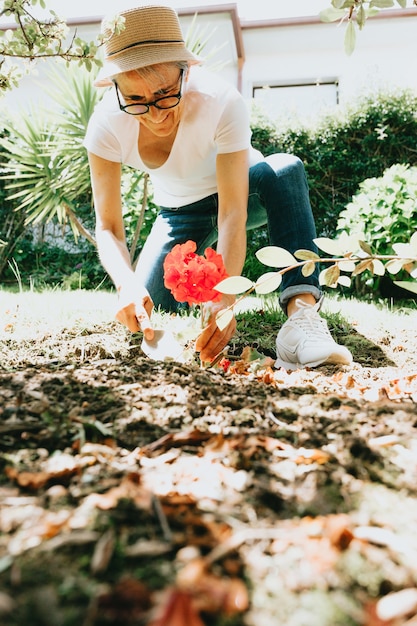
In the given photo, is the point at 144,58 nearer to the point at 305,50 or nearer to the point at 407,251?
the point at 407,251

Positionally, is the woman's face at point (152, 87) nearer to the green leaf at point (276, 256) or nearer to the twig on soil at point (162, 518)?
the green leaf at point (276, 256)

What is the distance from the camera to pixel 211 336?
1.76 meters

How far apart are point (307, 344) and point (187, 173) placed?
1.16m

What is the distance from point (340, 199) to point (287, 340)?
4.89 m

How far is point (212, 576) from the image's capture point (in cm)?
52

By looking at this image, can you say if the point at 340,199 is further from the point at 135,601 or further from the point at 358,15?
the point at 135,601

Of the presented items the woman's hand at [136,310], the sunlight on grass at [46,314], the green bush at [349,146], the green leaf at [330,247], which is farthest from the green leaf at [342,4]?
the green bush at [349,146]

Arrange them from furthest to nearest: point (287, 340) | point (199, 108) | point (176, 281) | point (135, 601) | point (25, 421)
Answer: point (199, 108) → point (287, 340) → point (176, 281) → point (25, 421) → point (135, 601)

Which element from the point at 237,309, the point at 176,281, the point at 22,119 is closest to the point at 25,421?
the point at 176,281

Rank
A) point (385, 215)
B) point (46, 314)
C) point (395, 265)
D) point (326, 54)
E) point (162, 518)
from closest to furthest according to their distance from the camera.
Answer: point (162, 518) → point (395, 265) → point (46, 314) → point (385, 215) → point (326, 54)

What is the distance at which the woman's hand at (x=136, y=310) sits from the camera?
1.77m

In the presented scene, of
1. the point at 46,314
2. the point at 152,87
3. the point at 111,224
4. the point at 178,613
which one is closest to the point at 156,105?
the point at 152,87

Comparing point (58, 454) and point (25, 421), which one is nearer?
point (58, 454)

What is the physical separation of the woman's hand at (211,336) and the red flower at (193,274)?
155 mm
